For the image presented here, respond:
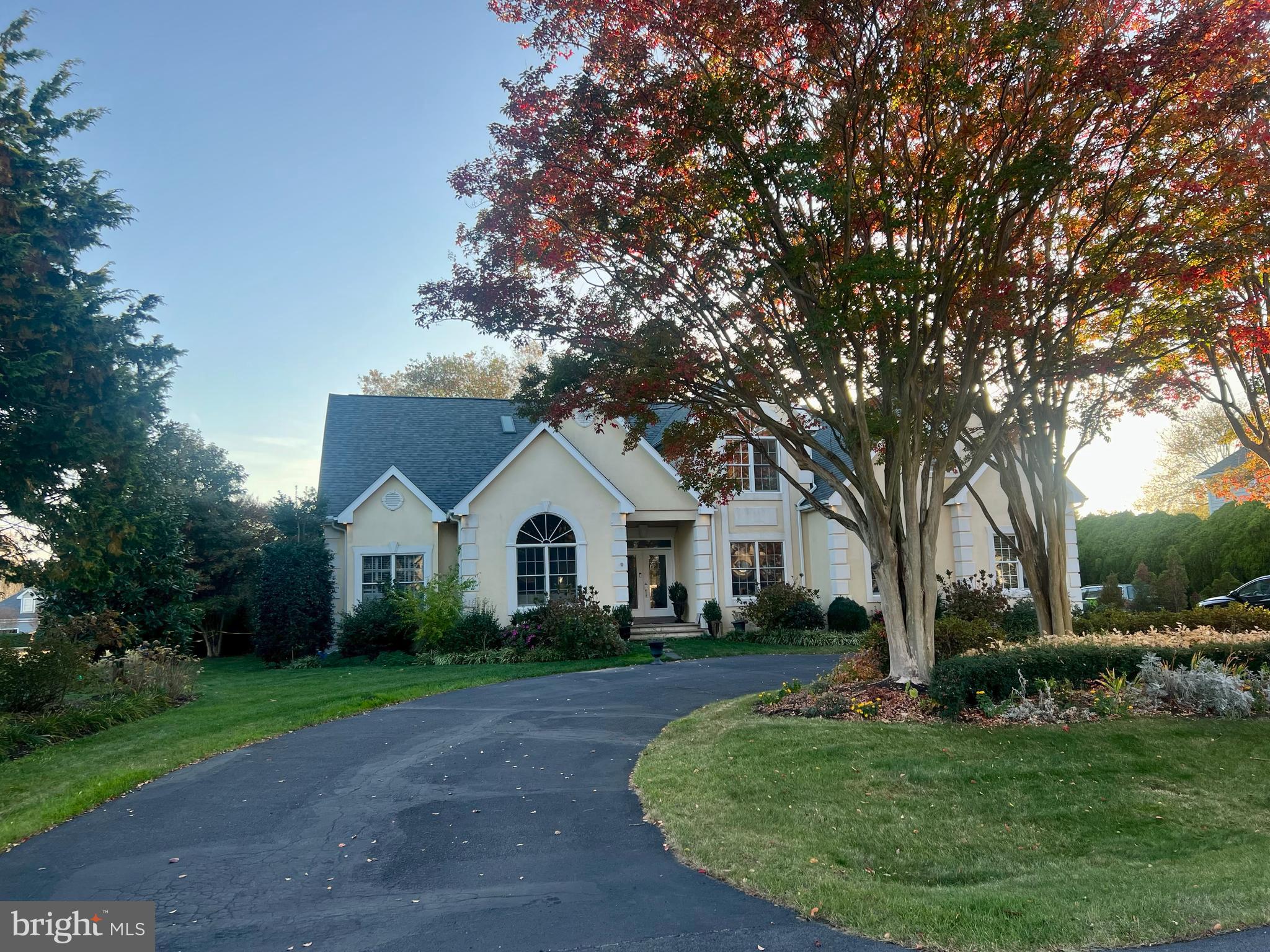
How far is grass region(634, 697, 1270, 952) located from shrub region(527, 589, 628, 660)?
951cm

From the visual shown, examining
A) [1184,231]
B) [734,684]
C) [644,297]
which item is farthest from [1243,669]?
[644,297]

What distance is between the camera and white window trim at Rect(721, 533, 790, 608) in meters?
24.1

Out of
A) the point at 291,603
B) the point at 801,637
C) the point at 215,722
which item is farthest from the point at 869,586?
the point at 215,722

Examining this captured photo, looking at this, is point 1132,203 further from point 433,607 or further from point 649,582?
point 649,582

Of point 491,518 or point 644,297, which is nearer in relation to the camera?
point 644,297

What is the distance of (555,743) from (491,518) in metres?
11.9

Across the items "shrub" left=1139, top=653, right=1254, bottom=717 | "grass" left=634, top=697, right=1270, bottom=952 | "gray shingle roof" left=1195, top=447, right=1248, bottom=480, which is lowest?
"grass" left=634, top=697, right=1270, bottom=952

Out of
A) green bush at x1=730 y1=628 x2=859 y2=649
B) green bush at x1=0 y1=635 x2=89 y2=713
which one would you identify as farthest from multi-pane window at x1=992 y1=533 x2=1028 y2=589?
green bush at x1=0 y1=635 x2=89 y2=713

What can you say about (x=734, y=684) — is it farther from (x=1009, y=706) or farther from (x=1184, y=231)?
(x=1184, y=231)

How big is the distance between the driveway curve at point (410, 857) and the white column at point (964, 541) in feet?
54.4

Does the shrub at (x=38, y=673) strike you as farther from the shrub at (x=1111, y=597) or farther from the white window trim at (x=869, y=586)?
the shrub at (x=1111, y=597)

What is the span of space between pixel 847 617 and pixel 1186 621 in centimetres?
907

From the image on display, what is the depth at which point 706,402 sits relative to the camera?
12.1m

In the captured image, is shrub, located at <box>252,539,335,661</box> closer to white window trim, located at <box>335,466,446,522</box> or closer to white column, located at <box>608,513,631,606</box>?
white window trim, located at <box>335,466,446,522</box>
